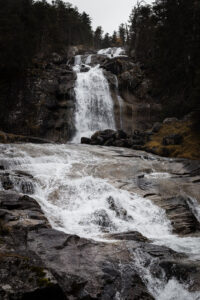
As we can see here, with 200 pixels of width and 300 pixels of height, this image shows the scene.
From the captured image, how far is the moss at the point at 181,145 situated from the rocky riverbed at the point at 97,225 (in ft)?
8.62

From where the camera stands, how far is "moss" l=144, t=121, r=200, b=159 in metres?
22.4

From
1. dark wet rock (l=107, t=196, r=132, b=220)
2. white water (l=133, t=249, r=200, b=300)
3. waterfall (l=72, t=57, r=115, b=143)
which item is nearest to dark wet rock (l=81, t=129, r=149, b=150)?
waterfall (l=72, t=57, r=115, b=143)

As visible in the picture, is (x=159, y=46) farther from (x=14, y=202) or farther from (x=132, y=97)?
(x=14, y=202)

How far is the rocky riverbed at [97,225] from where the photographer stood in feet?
19.7

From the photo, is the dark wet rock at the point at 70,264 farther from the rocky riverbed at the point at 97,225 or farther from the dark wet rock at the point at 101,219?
the dark wet rock at the point at 101,219

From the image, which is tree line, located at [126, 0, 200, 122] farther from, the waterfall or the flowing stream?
the flowing stream

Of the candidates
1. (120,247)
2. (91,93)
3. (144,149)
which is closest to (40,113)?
(91,93)

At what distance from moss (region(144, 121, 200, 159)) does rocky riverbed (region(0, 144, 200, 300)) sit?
8.62 ft

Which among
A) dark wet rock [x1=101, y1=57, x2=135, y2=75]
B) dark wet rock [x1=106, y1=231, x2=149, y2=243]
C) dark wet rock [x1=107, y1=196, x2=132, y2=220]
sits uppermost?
dark wet rock [x1=101, y1=57, x2=135, y2=75]

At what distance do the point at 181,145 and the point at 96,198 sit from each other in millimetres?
13026

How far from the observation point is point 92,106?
34.5 metres

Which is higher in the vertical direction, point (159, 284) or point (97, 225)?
point (159, 284)

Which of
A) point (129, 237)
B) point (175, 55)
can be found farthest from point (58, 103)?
point (129, 237)

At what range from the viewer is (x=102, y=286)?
6113 mm
